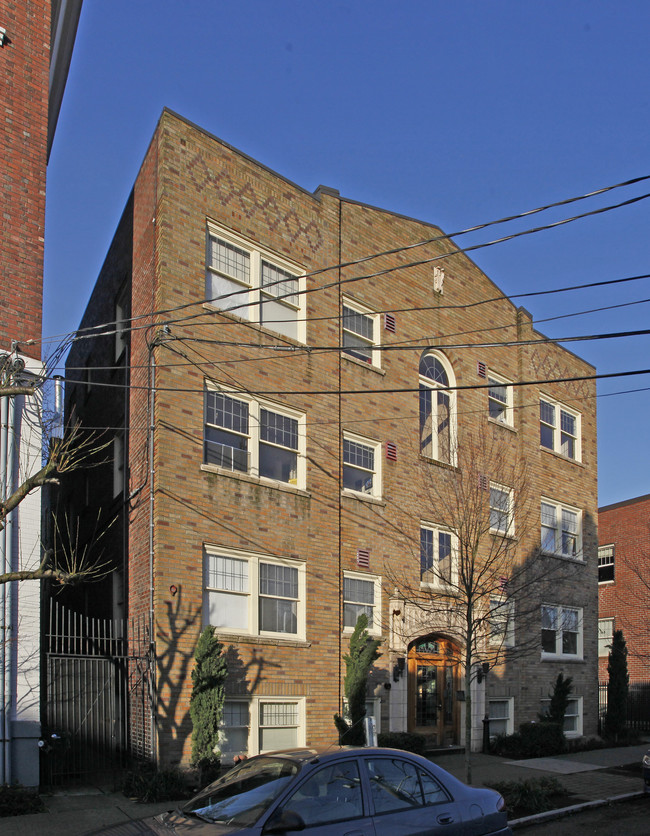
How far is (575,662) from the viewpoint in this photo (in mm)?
23391

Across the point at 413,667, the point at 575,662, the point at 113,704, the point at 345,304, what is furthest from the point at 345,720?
the point at 575,662

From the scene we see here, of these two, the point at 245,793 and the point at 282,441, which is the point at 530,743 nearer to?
the point at 282,441

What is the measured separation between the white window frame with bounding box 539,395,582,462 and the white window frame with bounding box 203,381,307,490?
918 cm

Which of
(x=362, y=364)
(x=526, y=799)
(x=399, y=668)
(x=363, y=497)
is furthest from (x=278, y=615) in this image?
(x=362, y=364)

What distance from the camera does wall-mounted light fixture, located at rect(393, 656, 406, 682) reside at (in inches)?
696

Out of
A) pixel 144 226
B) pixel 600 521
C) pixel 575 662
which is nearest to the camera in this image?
pixel 144 226

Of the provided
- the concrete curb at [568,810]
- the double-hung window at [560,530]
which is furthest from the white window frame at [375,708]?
the double-hung window at [560,530]

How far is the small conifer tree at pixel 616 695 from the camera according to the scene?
23641 mm

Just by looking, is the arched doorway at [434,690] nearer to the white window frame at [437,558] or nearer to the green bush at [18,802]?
the white window frame at [437,558]

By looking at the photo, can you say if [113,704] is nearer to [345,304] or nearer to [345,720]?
[345,720]

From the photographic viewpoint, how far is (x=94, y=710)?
45.7 feet

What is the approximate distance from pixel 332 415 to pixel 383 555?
316 centimetres

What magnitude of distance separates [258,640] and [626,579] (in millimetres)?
23867

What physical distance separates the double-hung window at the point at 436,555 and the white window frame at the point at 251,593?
3.77 m
